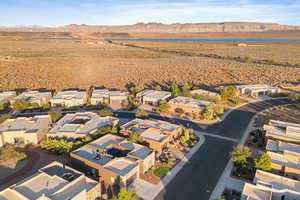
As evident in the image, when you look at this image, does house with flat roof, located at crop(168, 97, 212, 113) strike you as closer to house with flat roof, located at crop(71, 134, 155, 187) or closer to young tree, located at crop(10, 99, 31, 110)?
house with flat roof, located at crop(71, 134, 155, 187)

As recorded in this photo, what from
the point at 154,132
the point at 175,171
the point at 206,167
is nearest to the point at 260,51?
the point at 154,132

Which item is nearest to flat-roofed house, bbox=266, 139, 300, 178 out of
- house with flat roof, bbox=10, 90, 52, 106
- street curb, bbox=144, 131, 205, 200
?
street curb, bbox=144, 131, 205, 200

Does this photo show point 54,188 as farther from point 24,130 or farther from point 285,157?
point 285,157

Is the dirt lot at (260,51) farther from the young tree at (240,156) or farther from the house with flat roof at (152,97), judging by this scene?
the young tree at (240,156)

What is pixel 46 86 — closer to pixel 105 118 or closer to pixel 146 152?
pixel 105 118

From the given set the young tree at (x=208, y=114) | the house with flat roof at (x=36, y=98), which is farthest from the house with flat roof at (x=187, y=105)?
the house with flat roof at (x=36, y=98)

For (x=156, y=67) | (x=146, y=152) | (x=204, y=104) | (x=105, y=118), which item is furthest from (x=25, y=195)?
(x=156, y=67)
